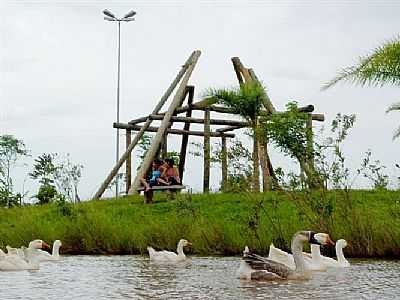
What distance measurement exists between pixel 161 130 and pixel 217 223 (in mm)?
9335

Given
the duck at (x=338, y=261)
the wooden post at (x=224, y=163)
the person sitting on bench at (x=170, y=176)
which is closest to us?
the duck at (x=338, y=261)

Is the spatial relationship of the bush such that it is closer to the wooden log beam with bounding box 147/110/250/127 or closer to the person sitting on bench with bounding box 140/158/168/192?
the wooden log beam with bounding box 147/110/250/127

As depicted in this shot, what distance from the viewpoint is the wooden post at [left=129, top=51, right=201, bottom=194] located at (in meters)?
26.1

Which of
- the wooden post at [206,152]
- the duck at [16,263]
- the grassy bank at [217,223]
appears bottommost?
the duck at [16,263]

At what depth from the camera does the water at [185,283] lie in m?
9.96

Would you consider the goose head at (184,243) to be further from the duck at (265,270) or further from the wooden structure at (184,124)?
the wooden structure at (184,124)

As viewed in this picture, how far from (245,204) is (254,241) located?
4.75m

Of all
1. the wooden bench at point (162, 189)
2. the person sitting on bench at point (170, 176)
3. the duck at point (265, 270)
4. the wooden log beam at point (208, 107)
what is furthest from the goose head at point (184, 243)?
the wooden log beam at point (208, 107)

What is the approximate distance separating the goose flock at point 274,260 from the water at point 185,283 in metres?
0.23

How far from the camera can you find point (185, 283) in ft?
37.5

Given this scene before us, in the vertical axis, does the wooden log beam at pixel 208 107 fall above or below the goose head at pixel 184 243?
above

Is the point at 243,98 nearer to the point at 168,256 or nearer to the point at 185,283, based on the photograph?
the point at 168,256

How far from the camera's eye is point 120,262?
51.6 ft

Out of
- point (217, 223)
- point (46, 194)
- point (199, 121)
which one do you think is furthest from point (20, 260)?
point (46, 194)
